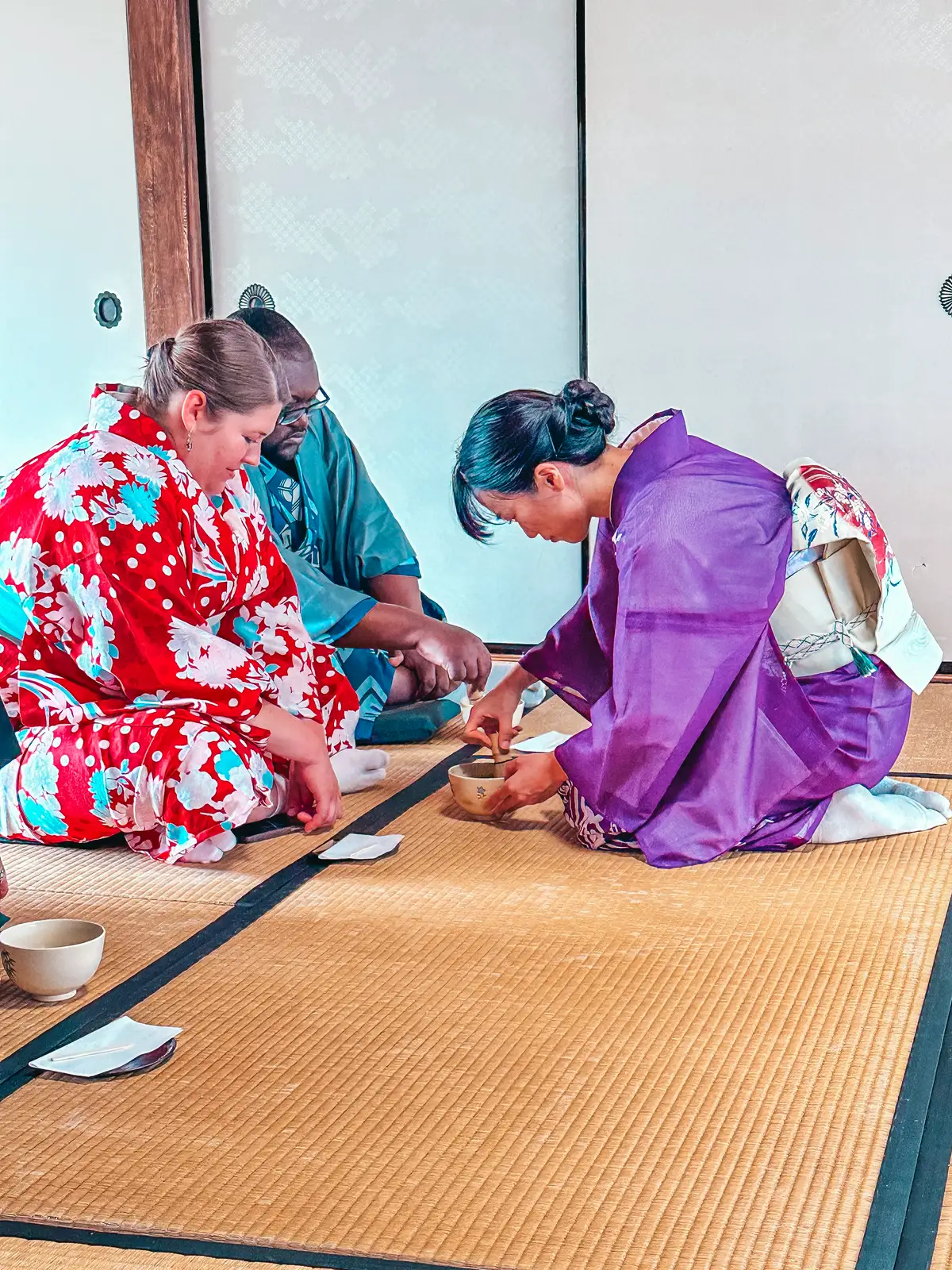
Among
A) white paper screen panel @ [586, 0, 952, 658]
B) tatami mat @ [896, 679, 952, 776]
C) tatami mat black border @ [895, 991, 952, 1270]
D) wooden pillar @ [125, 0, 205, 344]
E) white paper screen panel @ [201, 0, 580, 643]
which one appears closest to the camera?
tatami mat black border @ [895, 991, 952, 1270]

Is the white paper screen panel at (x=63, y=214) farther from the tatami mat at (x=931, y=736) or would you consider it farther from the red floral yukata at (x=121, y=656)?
the tatami mat at (x=931, y=736)

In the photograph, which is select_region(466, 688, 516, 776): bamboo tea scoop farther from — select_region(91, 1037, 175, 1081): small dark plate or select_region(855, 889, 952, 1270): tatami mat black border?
select_region(91, 1037, 175, 1081): small dark plate

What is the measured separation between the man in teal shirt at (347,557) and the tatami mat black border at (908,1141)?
148cm

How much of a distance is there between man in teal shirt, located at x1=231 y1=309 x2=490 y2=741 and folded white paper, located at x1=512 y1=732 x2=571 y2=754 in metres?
0.17

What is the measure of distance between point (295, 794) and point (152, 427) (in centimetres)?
73

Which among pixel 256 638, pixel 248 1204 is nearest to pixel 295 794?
pixel 256 638

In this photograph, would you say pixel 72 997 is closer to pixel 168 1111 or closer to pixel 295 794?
pixel 168 1111

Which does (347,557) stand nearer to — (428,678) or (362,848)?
(428,678)

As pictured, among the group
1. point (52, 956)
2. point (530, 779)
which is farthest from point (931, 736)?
point (52, 956)

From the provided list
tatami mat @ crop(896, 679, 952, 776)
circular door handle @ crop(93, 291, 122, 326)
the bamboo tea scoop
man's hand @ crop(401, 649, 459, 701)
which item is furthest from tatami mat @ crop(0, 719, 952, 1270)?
circular door handle @ crop(93, 291, 122, 326)

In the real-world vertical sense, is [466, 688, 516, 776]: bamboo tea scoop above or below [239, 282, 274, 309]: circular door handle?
below

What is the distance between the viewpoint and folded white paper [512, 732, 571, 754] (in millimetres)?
3154

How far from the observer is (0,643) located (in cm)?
264

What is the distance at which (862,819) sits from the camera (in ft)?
8.26
